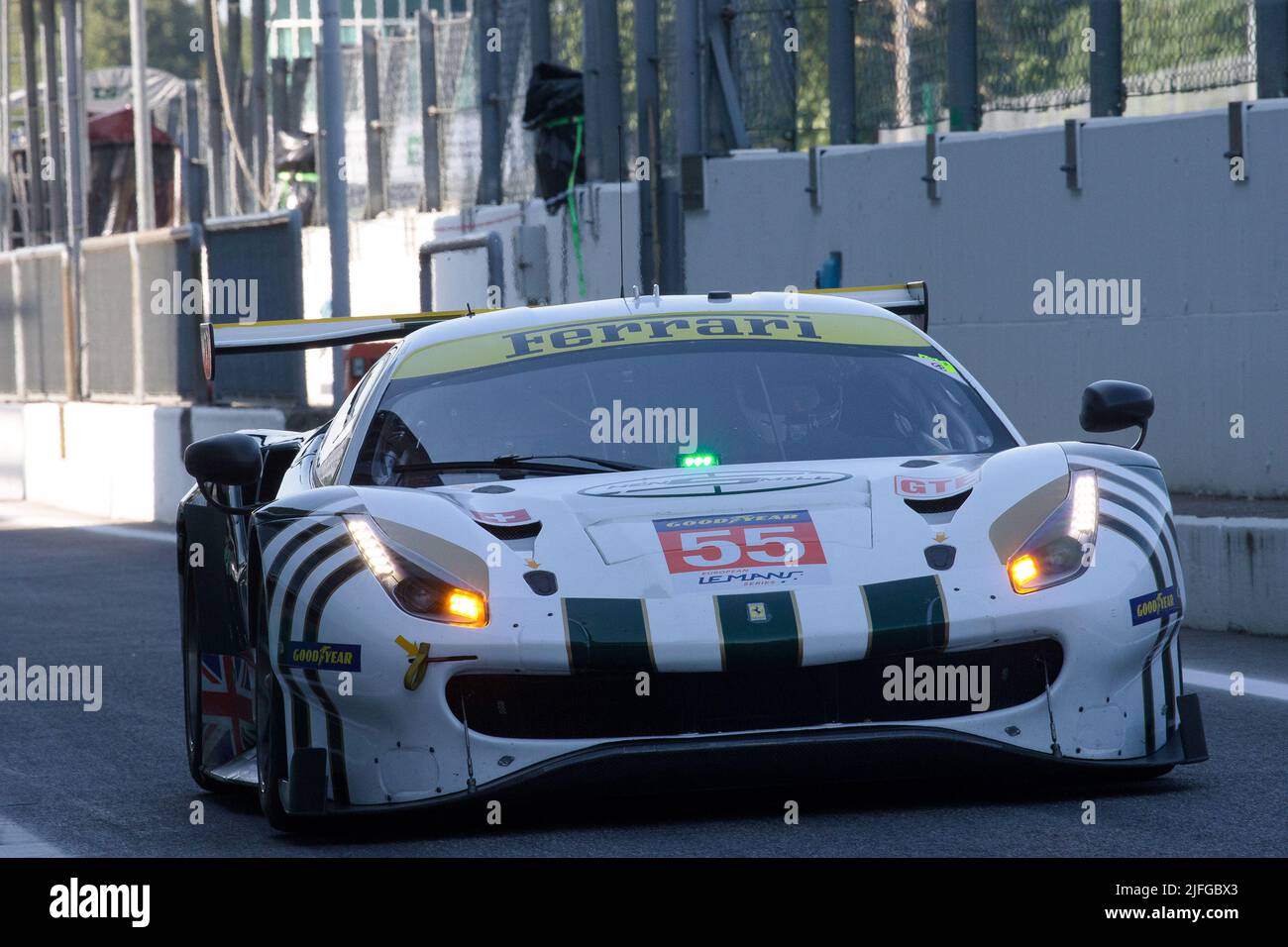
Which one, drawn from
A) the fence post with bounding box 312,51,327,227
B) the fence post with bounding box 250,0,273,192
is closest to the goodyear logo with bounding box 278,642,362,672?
the fence post with bounding box 312,51,327,227

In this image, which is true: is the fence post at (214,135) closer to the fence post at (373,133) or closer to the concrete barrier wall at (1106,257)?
the fence post at (373,133)

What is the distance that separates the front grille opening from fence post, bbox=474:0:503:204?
2067 cm

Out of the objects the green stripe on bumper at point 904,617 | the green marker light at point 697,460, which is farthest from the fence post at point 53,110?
the green stripe on bumper at point 904,617

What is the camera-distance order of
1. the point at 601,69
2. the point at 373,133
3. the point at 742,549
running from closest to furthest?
the point at 742,549, the point at 601,69, the point at 373,133

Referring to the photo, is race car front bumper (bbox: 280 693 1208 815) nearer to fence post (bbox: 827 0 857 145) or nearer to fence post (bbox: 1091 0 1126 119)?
fence post (bbox: 1091 0 1126 119)

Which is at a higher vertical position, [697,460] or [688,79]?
[688,79]

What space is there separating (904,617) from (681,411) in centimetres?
122

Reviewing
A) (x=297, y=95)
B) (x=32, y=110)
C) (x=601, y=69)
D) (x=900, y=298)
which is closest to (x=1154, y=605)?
(x=900, y=298)

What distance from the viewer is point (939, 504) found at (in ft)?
18.6

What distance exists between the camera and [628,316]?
6812 mm

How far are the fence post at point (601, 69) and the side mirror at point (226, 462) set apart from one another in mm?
15327

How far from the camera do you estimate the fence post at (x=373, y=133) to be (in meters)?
32.5

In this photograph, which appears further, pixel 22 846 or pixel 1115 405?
pixel 1115 405

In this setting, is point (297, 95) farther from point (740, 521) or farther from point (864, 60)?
point (740, 521)
